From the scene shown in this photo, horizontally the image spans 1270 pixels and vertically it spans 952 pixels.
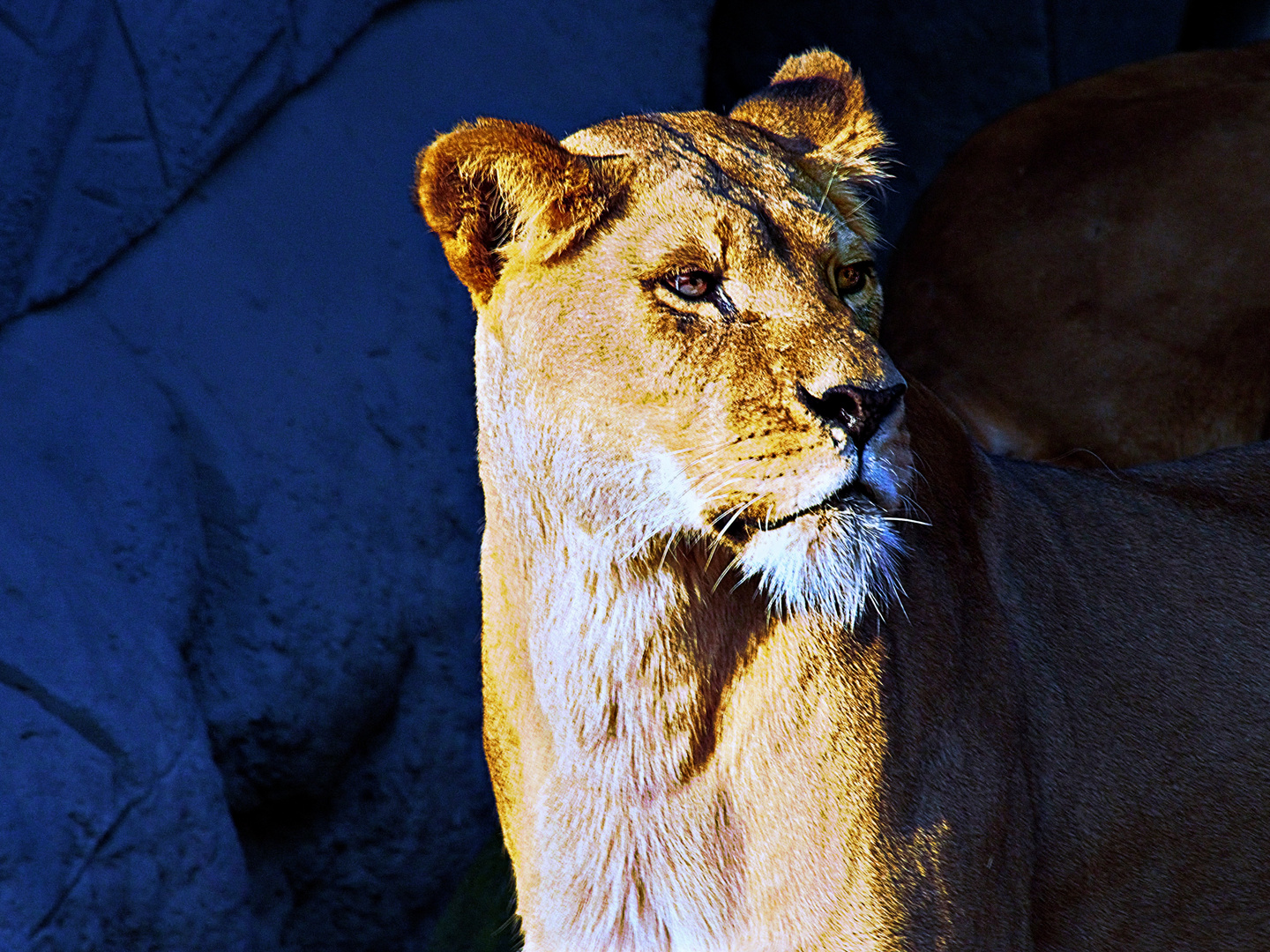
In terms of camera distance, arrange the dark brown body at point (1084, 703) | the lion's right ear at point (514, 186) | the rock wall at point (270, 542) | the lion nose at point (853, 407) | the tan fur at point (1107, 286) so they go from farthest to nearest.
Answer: the tan fur at point (1107, 286), the rock wall at point (270, 542), the dark brown body at point (1084, 703), the lion's right ear at point (514, 186), the lion nose at point (853, 407)

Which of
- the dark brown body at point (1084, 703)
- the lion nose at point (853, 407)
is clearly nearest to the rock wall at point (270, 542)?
the dark brown body at point (1084, 703)

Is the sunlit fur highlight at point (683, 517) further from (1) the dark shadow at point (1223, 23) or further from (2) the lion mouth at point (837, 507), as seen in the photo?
(1) the dark shadow at point (1223, 23)

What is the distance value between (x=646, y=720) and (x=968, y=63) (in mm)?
4677

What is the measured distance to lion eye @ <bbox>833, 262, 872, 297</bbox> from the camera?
2.25 meters

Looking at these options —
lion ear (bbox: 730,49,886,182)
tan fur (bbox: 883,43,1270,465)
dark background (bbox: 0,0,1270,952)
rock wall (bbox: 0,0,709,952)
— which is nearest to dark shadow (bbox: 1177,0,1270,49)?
tan fur (bbox: 883,43,1270,465)

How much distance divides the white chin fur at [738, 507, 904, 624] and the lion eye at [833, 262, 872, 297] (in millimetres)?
399

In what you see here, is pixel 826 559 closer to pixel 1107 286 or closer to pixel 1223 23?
pixel 1107 286

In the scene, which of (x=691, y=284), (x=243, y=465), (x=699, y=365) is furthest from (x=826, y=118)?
(x=243, y=465)

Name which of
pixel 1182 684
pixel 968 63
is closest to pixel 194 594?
pixel 1182 684

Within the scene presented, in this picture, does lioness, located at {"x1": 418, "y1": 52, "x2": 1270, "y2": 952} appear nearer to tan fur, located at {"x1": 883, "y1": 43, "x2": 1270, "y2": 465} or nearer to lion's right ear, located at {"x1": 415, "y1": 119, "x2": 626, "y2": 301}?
lion's right ear, located at {"x1": 415, "y1": 119, "x2": 626, "y2": 301}

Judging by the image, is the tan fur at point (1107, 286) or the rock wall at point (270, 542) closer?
the rock wall at point (270, 542)

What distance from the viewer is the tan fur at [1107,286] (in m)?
4.34

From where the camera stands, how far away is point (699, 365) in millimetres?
2045

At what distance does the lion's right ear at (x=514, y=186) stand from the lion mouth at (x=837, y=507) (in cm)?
50
